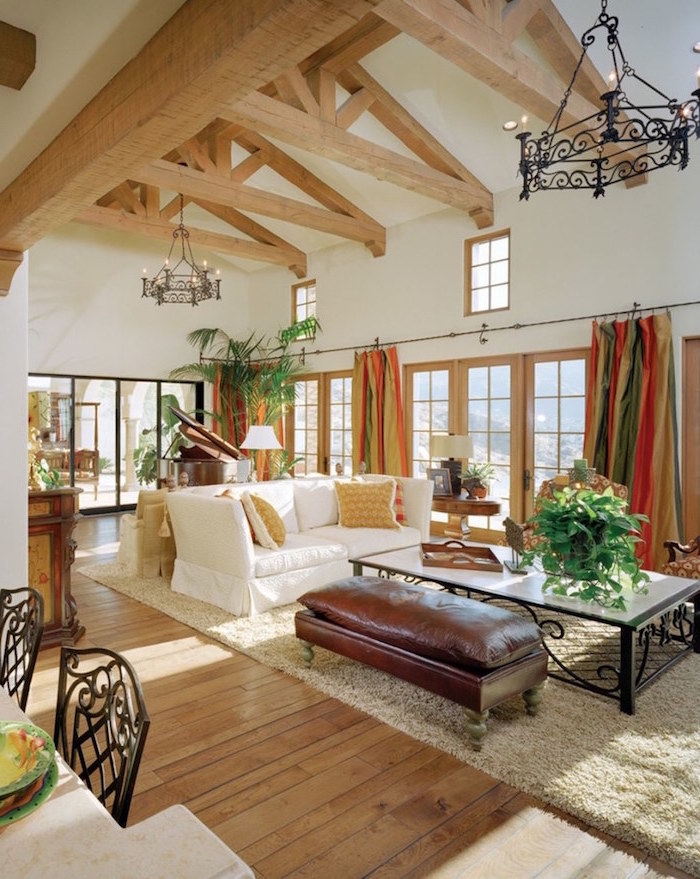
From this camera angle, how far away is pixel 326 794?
2242 mm

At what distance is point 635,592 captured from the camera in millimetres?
3270

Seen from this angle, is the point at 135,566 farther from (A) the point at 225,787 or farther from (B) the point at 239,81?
(B) the point at 239,81

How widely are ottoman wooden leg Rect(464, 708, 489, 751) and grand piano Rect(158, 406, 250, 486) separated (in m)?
3.99

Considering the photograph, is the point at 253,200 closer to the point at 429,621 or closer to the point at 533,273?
the point at 533,273

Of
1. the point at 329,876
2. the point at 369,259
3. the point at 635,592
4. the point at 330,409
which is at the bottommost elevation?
the point at 329,876

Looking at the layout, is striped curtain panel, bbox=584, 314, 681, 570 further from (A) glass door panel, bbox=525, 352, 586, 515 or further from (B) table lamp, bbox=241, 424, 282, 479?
(B) table lamp, bbox=241, 424, 282, 479

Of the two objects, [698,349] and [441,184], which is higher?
→ [441,184]

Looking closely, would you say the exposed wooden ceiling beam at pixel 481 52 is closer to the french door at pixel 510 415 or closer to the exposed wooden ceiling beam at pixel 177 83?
the exposed wooden ceiling beam at pixel 177 83

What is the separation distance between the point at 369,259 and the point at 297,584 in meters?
5.09

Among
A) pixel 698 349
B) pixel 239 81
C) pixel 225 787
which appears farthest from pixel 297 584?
pixel 698 349

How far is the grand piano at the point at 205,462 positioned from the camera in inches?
239

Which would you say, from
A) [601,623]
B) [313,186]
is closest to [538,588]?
[601,623]

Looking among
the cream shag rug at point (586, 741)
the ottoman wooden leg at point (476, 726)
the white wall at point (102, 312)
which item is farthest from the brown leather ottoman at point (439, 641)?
the white wall at point (102, 312)

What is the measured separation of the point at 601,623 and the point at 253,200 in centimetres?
580
